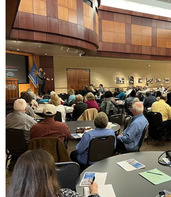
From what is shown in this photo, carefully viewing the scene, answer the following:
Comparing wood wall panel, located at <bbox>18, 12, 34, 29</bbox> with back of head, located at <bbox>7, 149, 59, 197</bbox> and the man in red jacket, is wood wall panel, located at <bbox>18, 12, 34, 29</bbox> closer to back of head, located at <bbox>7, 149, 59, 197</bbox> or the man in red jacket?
the man in red jacket

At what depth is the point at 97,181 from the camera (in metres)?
1.60

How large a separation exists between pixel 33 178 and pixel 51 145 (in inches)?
53.1

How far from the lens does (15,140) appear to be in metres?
3.03

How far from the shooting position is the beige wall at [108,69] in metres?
14.1

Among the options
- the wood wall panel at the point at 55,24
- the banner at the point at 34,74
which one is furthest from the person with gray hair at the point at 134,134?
the banner at the point at 34,74

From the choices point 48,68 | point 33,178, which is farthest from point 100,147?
point 48,68

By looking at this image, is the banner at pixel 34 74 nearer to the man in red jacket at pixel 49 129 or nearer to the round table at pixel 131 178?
the man in red jacket at pixel 49 129

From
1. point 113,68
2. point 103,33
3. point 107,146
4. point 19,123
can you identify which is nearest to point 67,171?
point 107,146

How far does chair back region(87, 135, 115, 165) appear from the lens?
2.44 metres

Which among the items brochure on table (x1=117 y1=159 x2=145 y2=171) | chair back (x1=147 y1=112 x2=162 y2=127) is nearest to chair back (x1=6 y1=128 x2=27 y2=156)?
brochure on table (x1=117 y1=159 x2=145 y2=171)

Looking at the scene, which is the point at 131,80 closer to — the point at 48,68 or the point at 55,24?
the point at 48,68

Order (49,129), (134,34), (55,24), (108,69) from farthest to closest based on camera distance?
1. (108,69)
2. (134,34)
3. (55,24)
4. (49,129)

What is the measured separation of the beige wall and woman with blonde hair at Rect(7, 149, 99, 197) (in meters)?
12.9

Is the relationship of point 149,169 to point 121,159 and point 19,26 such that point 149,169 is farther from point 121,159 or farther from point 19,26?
point 19,26
